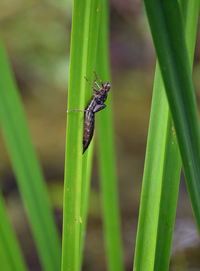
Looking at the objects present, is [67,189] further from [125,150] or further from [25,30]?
[25,30]

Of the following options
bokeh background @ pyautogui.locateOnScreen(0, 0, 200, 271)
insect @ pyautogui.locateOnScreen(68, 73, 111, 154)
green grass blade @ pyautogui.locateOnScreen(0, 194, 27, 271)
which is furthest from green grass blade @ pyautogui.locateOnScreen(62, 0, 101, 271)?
bokeh background @ pyautogui.locateOnScreen(0, 0, 200, 271)

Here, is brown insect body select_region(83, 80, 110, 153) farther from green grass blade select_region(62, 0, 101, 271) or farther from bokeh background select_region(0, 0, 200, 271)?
bokeh background select_region(0, 0, 200, 271)

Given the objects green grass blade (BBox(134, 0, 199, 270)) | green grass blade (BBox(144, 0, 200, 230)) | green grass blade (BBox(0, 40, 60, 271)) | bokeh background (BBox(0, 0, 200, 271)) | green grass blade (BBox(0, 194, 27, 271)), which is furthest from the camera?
bokeh background (BBox(0, 0, 200, 271))

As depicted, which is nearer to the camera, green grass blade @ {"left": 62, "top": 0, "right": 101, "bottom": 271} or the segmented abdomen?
green grass blade @ {"left": 62, "top": 0, "right": 101, "bottom": 271}

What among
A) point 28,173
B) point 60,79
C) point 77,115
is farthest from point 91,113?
point 60,79

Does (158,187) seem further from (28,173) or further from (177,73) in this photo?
(28,173)

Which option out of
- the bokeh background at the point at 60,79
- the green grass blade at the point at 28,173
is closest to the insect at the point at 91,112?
the green grass blade at the point at 28,173
